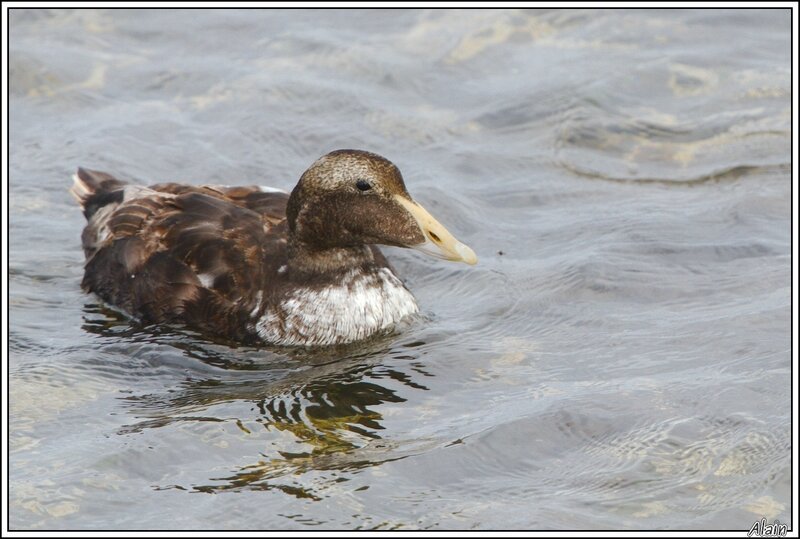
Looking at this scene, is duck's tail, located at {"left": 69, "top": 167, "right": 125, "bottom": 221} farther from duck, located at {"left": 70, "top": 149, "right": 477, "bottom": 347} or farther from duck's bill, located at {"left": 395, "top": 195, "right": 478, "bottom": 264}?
duck's bill, located at {"left": 395, "top": 195, "right": 478, "bottom": 264}

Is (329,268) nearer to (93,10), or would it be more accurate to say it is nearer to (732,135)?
(732,135)

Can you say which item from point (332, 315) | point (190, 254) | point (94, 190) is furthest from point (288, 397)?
point (94, 190)

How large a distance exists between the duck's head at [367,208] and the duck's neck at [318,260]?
6.9 inches

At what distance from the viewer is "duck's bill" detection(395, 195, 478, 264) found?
305 inches

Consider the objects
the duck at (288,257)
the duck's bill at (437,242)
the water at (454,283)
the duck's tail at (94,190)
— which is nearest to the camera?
the water at (454,283)

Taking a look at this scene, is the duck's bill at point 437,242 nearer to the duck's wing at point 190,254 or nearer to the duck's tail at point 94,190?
the duck's wing at point 190,254

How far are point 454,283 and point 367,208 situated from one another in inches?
57.1

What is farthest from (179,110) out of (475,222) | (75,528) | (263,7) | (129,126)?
(75,528)

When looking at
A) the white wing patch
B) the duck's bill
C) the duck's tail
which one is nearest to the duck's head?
the duck's bill

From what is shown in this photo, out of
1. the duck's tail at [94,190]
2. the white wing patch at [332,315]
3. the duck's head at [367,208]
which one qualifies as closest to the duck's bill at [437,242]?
the duck's head at [367,208]

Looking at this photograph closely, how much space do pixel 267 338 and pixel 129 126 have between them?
13.6 feet

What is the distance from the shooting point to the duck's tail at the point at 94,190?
30.4 feet

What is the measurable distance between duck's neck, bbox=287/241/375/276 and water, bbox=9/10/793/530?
52 centimetres

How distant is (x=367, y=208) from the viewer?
25.9ft
